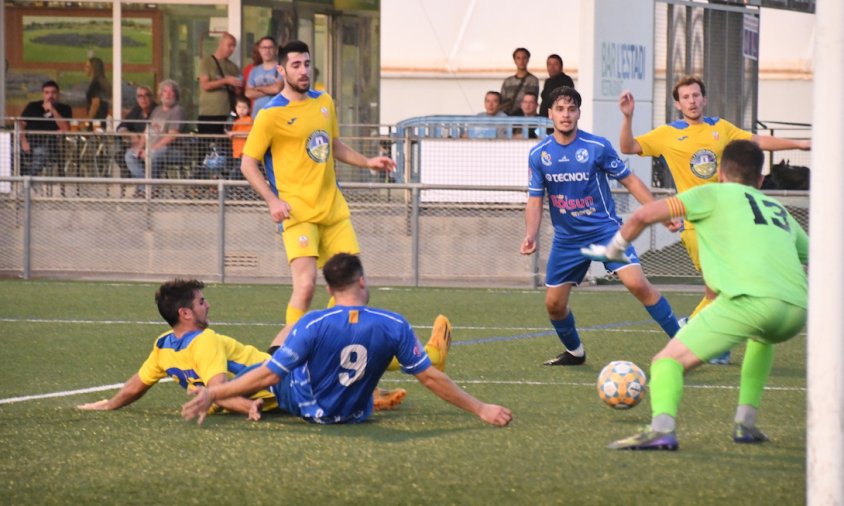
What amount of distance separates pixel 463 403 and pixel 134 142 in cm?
1284

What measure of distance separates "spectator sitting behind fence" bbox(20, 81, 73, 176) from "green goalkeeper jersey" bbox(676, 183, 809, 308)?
46.5ft

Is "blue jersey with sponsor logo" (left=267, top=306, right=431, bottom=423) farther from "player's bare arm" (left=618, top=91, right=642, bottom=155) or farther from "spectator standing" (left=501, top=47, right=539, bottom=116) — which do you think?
"spectator standing" (left=501, top=47, right=539, bottom=116)

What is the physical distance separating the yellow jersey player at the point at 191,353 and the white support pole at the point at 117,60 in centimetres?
1507

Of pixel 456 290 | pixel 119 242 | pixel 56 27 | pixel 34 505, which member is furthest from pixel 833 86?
pixel 56 27

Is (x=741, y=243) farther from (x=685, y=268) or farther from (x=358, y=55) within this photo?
(x=358, y=55)

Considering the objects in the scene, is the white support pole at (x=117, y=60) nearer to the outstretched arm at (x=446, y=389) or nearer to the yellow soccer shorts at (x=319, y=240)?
the yellow soccer shorts at (x=319, y=240)

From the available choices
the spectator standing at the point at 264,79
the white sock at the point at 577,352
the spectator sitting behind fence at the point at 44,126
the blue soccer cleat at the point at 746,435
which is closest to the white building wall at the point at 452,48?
the spectator sitting behind fence at the point at 44,126

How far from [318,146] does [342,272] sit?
2.59 metres

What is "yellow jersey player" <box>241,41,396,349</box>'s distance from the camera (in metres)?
9.97

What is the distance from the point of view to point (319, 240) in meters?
10.2

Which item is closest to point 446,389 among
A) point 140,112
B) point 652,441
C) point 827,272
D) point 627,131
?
point 652,441

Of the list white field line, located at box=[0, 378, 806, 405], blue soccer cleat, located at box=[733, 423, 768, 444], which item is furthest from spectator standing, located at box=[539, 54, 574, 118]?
blue soccer cleat, located at box=[733, 423, 768, 444]

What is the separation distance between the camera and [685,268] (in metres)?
18.8

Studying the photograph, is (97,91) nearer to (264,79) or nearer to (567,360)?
(264,79)
